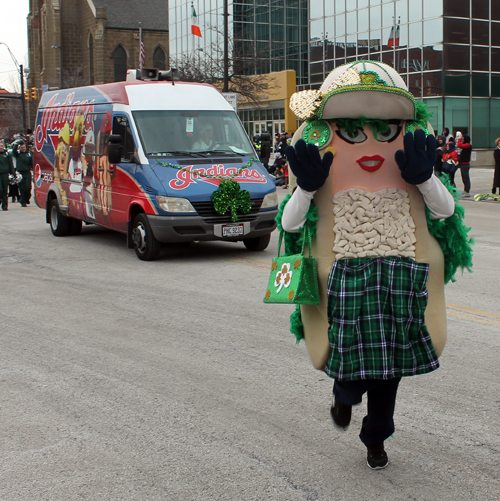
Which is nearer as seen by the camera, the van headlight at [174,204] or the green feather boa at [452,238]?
the green feather boa at [452,238]

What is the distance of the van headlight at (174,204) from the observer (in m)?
9.80

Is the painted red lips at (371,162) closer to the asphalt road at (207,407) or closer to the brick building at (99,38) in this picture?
the asphalt road at (207,407)

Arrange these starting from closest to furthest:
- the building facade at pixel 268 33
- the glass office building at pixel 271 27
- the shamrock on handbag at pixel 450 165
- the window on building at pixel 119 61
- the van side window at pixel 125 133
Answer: the van side window at pixel 125 133 → the shamrock on handbag at pixel 450 165 → the building facade at pixel 268 33 → the glass office building at pixel 271 27 → the window on building at pixel 119 61

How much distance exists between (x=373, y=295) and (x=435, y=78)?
34.1 meters

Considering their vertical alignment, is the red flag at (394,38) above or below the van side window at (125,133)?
above

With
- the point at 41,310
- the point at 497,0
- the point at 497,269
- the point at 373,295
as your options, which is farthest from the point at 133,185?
the point at 497,0

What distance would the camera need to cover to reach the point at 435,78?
3506 centimetres

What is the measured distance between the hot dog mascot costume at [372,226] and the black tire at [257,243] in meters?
7.47

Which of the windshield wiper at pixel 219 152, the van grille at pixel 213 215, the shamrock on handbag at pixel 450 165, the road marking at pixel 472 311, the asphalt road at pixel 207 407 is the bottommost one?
the asphalt road at pixel 207 407

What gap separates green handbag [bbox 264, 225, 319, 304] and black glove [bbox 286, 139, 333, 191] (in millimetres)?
294

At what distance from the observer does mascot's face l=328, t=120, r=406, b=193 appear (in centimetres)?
328

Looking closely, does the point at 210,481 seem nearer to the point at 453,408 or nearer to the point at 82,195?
the point at 453,408

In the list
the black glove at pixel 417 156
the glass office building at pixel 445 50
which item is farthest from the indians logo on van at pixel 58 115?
the glass office building at pixel 445 50

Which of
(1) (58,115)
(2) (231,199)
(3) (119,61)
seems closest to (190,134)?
(2) (231,199)
